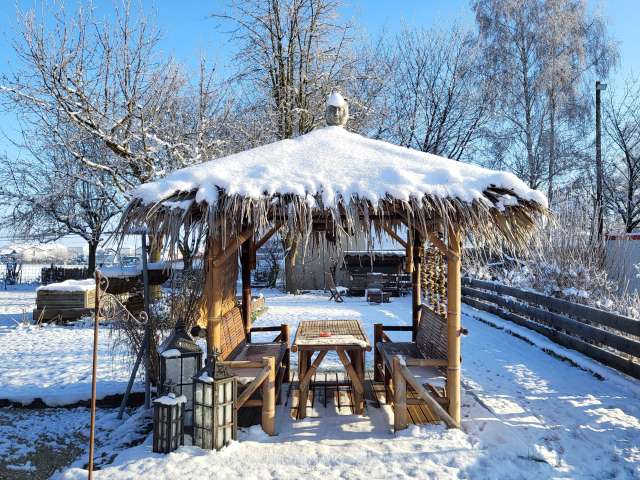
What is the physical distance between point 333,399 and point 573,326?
4855 millimetres

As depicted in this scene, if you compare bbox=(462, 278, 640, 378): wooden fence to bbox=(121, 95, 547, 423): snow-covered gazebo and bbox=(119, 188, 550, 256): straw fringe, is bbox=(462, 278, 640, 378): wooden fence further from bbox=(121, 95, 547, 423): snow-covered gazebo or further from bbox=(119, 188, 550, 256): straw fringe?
bbox=(119, 188, 550, 256): straw fringe

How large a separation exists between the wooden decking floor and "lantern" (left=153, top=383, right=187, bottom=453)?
0.75 meters

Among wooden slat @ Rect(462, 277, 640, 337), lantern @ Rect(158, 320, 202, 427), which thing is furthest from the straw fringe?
wooden slat @ Rect(462, 277, 640, 337)

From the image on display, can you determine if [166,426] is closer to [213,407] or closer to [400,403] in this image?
[213,407]

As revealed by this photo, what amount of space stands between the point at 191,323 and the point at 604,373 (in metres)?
5.81

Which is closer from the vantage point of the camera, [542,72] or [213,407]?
[213,407]

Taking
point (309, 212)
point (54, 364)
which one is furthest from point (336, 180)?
point (54, 364)

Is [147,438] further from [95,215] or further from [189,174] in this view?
[95,215]

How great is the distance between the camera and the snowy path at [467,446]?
13.0 feet

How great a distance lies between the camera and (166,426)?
423 centimetres

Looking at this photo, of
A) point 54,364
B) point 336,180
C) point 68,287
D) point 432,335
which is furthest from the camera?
point 68,287

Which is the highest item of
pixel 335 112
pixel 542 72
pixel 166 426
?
pixel 542 72

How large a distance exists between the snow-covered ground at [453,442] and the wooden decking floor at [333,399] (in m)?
0.13

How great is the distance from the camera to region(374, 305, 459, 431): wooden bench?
463cm
